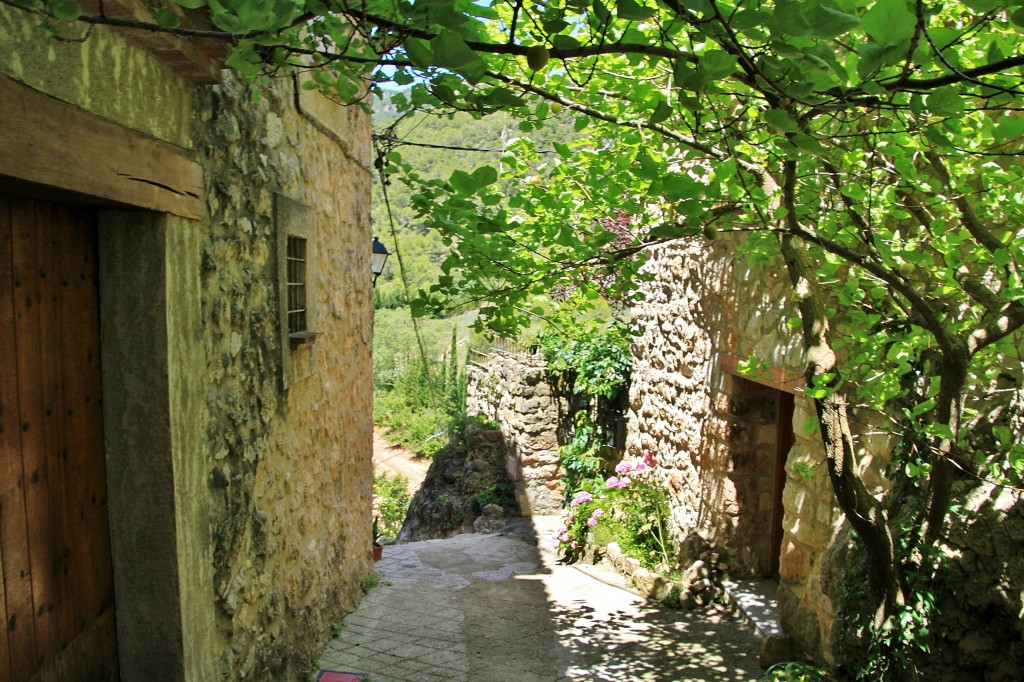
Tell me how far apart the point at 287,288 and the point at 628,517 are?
13.7 ft

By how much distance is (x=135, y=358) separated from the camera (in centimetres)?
221

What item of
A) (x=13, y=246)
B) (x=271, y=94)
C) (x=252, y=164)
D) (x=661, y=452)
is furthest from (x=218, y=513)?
(x=661, y=452)

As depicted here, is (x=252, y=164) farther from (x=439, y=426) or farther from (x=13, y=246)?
(x=439, y=426)

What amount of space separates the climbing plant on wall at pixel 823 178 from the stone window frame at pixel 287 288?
0.54m

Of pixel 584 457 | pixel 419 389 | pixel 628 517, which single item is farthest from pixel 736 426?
pixel 419 389

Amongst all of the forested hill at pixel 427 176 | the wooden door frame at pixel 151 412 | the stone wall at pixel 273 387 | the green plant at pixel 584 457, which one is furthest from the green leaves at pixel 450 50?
the forested hill at pixel 427 176

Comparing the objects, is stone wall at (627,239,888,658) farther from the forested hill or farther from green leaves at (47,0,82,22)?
the forested hill

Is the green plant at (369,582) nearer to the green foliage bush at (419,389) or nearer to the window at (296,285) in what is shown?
the window at (296,285)

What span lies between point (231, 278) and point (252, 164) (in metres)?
0.52

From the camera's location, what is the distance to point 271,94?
10.9 ft

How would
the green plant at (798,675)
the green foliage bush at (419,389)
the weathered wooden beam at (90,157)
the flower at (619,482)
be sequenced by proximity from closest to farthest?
the weathered wooden beam at (90,157)
the green plant at (798,675)
the flower at (619,482)
the green foliage bush at (419,389)

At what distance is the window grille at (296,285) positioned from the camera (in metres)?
3.87

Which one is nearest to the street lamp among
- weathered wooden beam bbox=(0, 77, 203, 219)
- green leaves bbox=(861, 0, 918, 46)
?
weathered wooden beam bbox=(0, 77, 203, 219)

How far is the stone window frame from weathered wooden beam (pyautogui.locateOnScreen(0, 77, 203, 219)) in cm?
92
